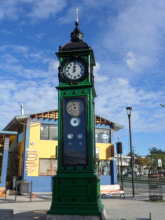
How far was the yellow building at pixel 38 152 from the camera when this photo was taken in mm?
20359

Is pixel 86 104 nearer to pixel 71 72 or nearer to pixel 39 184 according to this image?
pixel 71 72

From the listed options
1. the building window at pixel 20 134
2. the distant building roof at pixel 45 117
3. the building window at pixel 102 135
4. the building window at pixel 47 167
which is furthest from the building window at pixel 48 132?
the building window at pixel 102 135

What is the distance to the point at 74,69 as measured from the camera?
8.31 metres

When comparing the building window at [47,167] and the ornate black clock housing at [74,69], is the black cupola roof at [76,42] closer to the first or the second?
the ornate black clock housing at [74,69]

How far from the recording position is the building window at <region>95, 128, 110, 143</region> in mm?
23611

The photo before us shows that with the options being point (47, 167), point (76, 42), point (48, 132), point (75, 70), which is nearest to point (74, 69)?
point (75, 70)

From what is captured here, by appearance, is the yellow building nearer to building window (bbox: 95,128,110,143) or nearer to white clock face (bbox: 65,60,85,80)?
building window (bbox: 95,128,110,143)

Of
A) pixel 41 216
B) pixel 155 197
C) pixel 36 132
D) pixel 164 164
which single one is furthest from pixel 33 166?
pixel 164 164

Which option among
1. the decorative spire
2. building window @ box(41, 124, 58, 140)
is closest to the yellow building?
building window @ box(41, 124, 58, 140)

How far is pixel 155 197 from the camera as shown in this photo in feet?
44.7

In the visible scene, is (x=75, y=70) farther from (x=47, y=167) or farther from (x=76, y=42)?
(x=47, y=167)

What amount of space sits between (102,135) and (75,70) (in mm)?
16179

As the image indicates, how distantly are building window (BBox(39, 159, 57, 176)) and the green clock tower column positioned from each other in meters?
13.6

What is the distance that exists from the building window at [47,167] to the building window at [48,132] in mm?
2046
